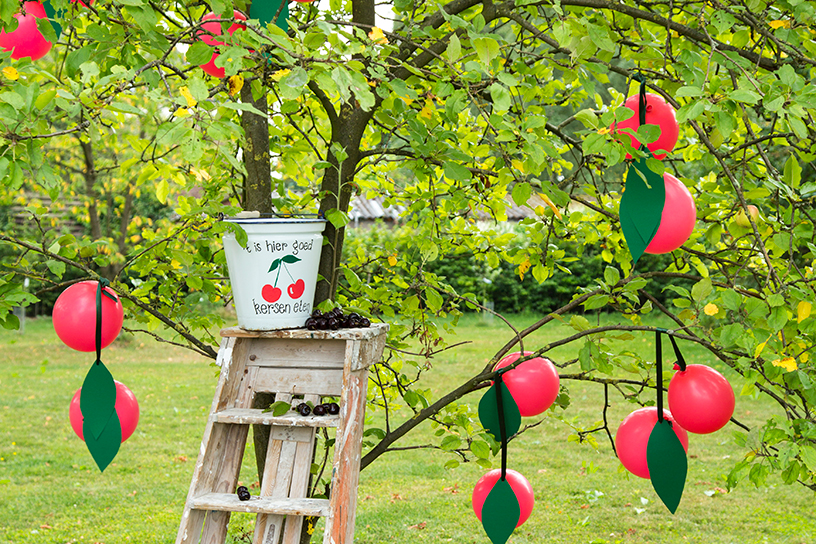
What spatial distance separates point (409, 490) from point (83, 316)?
9.97 ft

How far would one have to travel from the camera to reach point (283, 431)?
2.05 metres

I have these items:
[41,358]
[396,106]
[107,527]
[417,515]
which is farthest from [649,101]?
[41,358]

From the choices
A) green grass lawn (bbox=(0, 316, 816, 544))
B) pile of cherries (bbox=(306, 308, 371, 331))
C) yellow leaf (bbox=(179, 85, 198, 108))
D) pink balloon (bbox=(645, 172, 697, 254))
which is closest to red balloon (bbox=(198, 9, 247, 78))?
yellow leaf (bbox=(179, 85, 198, 108))

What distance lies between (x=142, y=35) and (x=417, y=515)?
9.97 feet

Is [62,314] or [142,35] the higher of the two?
[142,35]

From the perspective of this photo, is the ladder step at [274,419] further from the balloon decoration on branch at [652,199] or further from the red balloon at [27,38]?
the red balloon at [27,38]

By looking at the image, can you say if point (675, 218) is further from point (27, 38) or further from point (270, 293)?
point (27, 38)

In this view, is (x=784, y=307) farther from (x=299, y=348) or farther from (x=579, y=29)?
(x=299, y=348)

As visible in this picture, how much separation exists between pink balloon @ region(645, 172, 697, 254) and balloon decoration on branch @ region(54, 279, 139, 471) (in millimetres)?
1330

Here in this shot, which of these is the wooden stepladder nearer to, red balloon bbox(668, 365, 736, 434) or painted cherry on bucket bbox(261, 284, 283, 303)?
painted cherry on bucket bbox(261, 284, 283, 303)

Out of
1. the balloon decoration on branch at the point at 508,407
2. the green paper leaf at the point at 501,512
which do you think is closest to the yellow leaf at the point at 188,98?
the balloon decoration on branch at the point at 508,407

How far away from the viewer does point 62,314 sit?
69.2 inches

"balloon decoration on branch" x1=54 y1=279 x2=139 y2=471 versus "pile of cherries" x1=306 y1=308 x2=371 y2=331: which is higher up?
"pile of cherries" x1=306 y1=308 x2=371 y2=331

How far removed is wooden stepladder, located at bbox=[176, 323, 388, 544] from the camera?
178 centimetres
